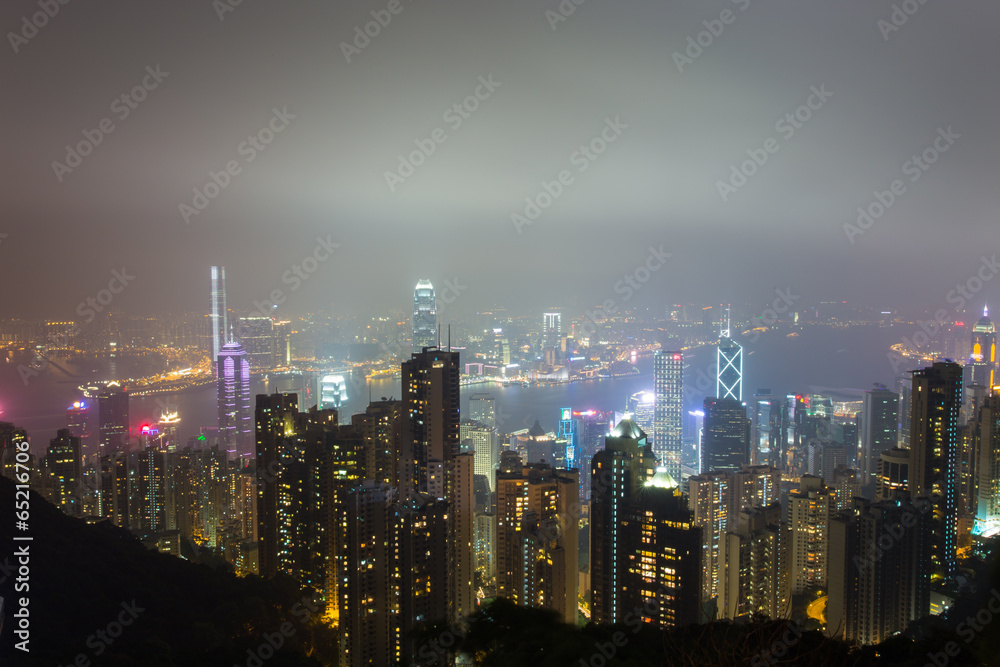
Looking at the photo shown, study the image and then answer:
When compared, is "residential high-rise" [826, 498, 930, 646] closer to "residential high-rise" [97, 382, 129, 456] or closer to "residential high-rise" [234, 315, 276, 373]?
"residential high-rise" [234, 315, 276, 373]

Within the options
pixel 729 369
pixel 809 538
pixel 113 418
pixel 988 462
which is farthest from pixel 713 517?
pixel 113 418

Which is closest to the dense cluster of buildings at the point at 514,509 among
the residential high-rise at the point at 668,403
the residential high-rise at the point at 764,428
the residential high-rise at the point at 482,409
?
the residential high-rise at the point at 764,428

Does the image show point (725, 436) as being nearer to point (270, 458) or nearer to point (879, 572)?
point (879, 572)

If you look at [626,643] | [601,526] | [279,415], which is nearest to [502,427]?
[279,415]

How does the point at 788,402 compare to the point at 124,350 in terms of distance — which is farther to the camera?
the point at 788,402

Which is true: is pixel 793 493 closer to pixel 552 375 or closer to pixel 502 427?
pixel 502 427

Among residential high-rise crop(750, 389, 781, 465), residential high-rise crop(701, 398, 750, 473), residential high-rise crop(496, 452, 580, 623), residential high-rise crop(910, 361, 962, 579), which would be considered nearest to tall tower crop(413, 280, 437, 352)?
residential high-rise crop(496, 452, 580, 623)
